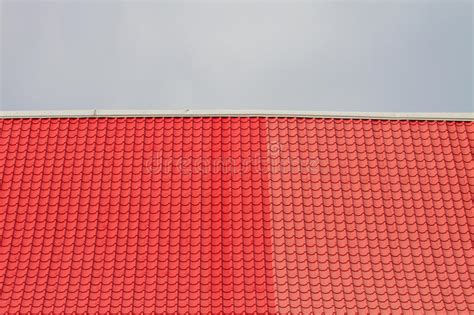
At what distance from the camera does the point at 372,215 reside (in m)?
13.6

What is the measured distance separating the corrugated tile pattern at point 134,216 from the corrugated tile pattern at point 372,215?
0.42 metres

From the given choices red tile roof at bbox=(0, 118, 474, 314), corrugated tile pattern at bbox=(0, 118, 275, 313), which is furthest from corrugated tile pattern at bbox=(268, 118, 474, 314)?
corrugated tile pattern at bbox=(0, 118, 275, 313)

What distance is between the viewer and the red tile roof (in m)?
12.3

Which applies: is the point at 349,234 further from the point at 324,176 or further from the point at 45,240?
the point at 45,240

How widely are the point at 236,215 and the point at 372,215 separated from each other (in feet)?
6.64

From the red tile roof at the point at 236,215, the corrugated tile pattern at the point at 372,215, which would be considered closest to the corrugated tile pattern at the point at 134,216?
the red tile roof at the point at 236,215

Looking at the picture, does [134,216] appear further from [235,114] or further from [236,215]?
[235,114]

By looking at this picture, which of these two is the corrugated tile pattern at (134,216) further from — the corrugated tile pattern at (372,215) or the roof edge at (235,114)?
the corrugated tile pattern at (372,215)

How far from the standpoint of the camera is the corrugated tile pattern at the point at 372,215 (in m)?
12.3

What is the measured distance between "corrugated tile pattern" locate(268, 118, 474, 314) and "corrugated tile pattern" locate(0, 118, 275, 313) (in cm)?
42

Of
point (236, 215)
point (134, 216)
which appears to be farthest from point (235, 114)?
point (134, 216)

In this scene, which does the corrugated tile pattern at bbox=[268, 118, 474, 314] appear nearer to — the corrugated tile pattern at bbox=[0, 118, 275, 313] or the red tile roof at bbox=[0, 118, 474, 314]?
the red tile roof at bbox=[0, 118, 474, 314]

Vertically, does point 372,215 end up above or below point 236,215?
above

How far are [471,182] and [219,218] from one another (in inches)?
157
